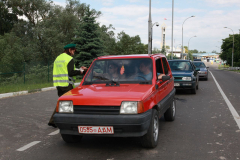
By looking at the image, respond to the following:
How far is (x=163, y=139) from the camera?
5422mm

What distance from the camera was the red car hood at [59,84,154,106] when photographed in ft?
14.2

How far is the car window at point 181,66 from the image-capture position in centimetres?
1394

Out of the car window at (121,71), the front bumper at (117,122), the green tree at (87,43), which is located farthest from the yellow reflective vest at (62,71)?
the green tree at (87,43)

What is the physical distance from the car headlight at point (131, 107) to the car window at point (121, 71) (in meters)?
1.09

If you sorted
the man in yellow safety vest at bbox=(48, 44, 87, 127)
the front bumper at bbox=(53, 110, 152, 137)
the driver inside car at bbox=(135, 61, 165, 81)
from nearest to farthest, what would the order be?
the front bumper at bbox=(53, 110, 152, 137), the driver inside car at bbox=(135, 61, 165, 81), the man in yellow safety vest at bbox=(48, 44, 87, 127)

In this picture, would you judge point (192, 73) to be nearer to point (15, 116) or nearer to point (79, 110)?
point (15, 116)

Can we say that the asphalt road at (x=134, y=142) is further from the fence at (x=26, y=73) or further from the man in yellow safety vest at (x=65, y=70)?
the fence at (x=26, y=73)

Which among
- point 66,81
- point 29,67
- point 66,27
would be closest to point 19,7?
point 66,27

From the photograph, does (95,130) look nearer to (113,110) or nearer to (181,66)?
(113,110)

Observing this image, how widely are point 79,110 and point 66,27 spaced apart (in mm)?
42378

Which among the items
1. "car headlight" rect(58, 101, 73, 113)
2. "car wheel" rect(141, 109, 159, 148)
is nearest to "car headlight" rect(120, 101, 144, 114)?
"car wheel" rect(141, 109, 159, 148)

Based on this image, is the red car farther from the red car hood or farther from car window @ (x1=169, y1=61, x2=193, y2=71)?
car window @ (x1=169, y1=61, x2=193, y2=71)

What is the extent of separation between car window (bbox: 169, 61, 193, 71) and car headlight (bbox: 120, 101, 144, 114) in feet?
32.6

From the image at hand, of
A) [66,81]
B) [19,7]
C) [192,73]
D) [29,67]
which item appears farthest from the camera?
[19,7]
